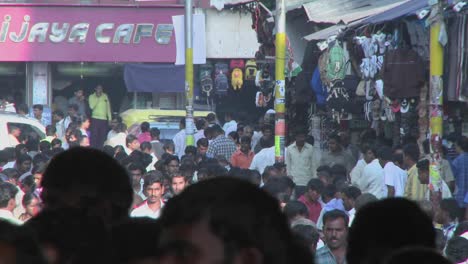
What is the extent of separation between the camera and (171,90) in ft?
88.2

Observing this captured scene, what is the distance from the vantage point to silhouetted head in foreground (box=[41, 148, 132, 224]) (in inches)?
112

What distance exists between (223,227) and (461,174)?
10.8 meters

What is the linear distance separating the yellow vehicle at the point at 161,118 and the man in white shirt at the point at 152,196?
14.1 meters

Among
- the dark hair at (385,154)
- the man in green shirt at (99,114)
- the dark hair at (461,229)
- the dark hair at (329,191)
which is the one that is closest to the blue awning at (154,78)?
the man in green shirt at (99,114)

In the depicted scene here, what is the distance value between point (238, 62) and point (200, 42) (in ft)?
18.7

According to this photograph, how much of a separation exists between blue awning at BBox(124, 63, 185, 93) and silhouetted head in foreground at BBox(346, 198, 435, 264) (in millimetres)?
24019

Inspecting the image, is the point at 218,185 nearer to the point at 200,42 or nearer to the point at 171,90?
the point at 200,42

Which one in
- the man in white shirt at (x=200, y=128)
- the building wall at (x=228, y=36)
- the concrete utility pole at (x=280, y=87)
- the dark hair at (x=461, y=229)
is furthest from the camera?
the building wall at (x=228, y=36)

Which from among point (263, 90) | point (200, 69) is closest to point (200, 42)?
point (263, 90)

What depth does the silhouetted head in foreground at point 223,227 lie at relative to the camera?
2025 millimetres

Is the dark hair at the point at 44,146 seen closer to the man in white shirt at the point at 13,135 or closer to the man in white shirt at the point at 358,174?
the man in white shirt at the point at 13,135

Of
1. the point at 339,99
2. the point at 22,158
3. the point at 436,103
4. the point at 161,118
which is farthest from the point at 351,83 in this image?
the point at 161,118

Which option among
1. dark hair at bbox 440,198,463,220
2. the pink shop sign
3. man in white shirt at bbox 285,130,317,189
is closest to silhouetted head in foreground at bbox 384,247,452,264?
dark hair at bbox 440,198,463,220

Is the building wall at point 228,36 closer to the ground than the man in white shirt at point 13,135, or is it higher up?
higher up
